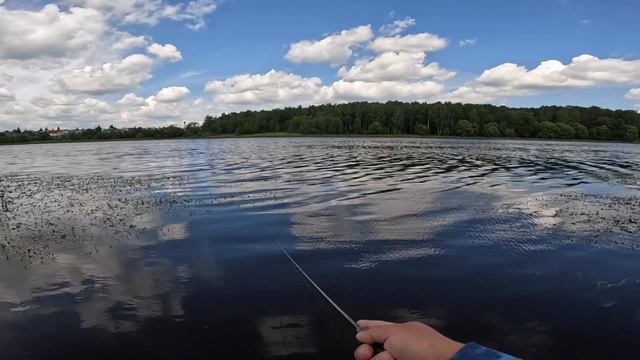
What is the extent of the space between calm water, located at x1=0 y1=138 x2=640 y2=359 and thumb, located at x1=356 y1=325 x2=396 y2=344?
16.7 feet

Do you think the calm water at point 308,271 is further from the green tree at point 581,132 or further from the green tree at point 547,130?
the green tree at point 581,132

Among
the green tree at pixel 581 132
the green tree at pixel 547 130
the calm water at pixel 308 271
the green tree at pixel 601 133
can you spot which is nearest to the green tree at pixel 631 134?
the green tree at pixel 601 133

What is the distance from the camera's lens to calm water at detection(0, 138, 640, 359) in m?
8.39

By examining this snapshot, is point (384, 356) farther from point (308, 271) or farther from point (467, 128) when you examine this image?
point (467, 128)

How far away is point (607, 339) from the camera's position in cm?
841

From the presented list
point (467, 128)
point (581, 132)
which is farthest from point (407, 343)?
point (467, 128)

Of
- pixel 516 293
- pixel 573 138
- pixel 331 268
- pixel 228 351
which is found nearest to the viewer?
pixel 228 351

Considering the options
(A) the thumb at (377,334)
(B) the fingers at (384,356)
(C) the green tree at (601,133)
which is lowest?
(B) the fingers at (384,356)

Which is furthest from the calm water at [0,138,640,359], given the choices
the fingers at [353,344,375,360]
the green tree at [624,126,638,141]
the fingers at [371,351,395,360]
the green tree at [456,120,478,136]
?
the green tree at [456,120,478,136]

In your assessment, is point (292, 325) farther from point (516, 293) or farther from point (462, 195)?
point (462, 195)

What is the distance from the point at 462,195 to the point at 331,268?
1474 centimetres

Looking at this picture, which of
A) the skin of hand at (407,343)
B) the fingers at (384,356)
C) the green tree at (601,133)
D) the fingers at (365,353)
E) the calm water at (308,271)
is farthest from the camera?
the green tree at (601,133)

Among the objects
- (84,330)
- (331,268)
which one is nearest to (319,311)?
(331,268)

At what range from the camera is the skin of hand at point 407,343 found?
8.36 feet
